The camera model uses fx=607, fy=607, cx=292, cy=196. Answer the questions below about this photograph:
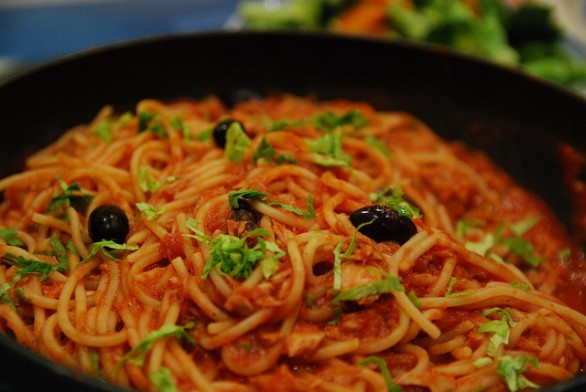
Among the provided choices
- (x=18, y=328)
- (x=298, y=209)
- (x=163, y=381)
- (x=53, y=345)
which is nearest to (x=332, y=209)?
(x=298, y=209)

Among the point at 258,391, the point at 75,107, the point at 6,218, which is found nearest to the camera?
the point at 258,391

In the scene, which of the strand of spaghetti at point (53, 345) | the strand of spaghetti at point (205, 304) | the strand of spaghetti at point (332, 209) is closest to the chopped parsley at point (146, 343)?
the strand of spaghetti at point (205, 304)

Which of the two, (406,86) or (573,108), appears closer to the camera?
(573,108)

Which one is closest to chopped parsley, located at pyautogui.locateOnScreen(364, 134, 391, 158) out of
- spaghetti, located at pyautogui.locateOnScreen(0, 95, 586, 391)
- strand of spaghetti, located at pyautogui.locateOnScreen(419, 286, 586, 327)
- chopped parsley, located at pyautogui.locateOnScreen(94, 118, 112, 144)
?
spaghetti, located at pyautogui.locateOnScreen(0, 95, 586, 391)

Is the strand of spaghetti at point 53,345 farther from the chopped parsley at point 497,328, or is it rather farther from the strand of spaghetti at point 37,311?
the chopped parsley at point 497,328

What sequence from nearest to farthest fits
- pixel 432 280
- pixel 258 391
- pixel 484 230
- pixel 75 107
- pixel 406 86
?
pixel 258 391 < pixel 432 280 < pixel 484 230 < pixel 75 107 < pixel 406 86

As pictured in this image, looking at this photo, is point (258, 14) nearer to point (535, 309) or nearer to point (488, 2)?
point (488, 2)

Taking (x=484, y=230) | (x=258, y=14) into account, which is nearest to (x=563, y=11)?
(x=258, y=14)

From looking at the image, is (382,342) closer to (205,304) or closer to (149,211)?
(205,304)
